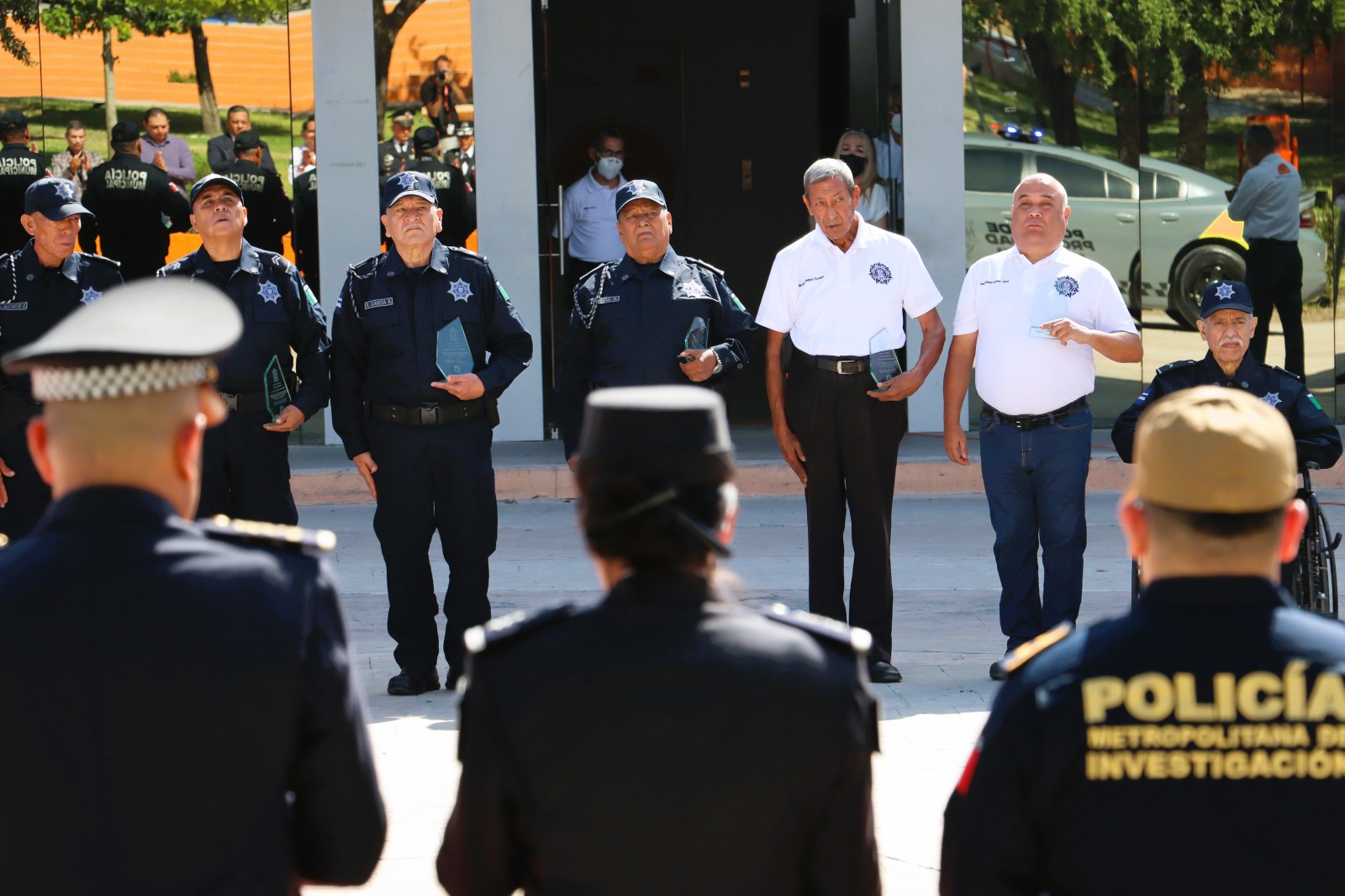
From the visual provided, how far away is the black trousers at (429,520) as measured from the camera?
6621 millimetres

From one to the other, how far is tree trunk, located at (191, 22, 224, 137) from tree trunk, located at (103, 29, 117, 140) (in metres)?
0.58

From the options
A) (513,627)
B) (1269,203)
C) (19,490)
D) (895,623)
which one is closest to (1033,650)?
(513,627)

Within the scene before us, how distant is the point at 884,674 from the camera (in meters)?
6.62

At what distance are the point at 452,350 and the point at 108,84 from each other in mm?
6384

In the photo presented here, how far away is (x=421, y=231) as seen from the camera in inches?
258

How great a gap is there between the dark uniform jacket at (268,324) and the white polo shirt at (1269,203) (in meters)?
7.45

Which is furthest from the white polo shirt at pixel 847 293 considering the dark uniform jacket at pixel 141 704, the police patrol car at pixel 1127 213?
the police patrol car at pixel 1127 213

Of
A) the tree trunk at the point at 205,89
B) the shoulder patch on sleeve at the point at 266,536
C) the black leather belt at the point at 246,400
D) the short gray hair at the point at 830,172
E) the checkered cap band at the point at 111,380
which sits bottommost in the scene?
the shoulder patch on sleeve at the point at 266,536

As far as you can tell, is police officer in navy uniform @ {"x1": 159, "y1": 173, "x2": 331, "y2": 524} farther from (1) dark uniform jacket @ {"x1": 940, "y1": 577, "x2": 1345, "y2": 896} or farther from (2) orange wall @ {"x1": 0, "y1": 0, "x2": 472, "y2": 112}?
(2) orange wall @ {"x1": 0, "y1": 0, "x2": 472, "y2": 112}

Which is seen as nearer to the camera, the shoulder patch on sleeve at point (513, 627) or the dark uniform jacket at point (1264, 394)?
the shoulder patch on sleeve at point (513, 627)

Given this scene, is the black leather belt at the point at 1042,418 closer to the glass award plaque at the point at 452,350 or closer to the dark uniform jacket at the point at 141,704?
the glass award plaque at the point at 452,350

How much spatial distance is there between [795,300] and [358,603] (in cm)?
269

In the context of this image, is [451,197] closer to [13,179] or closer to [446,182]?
[446,182]

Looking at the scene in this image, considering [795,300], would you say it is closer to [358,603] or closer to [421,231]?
[421,231]
